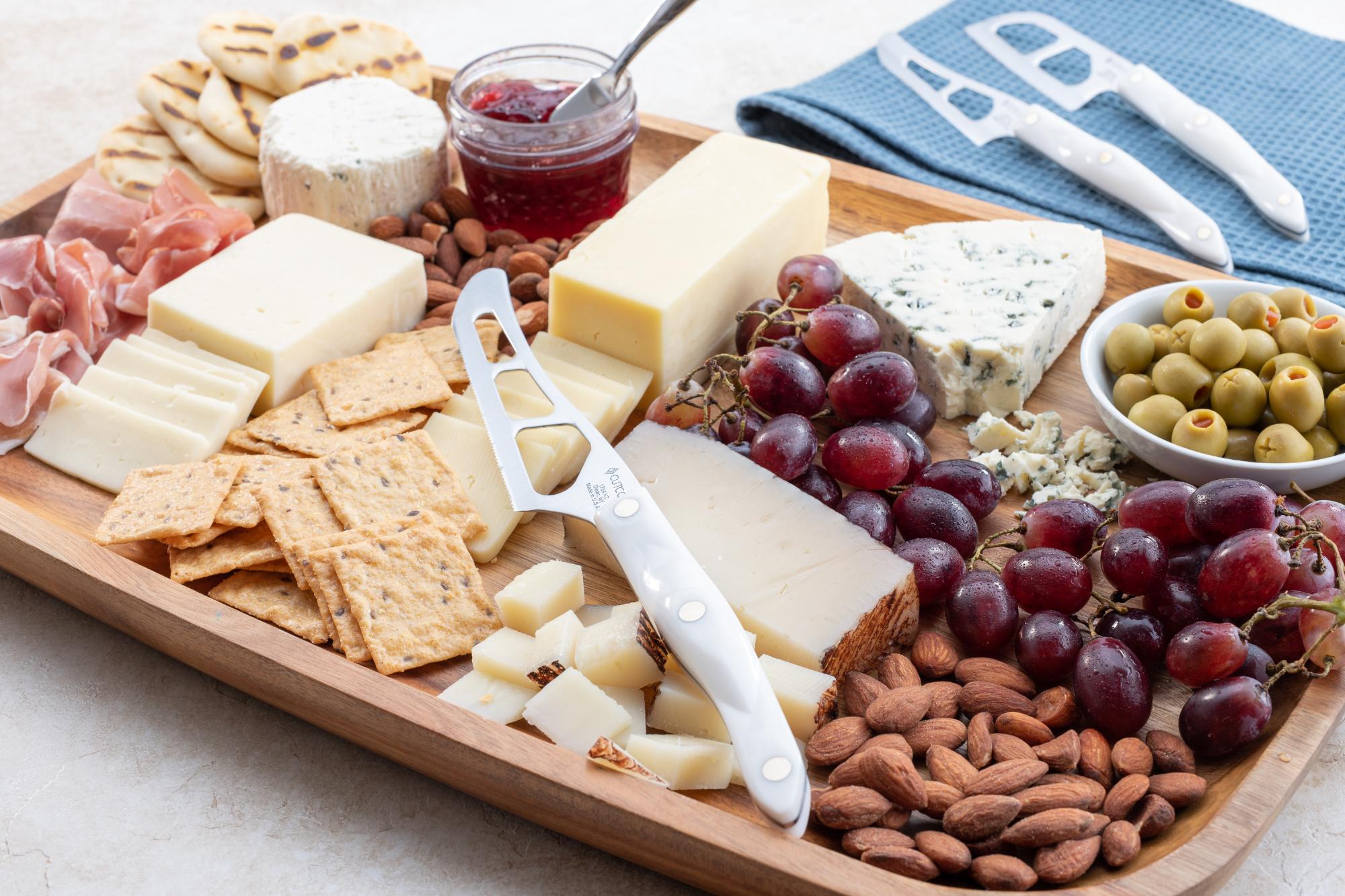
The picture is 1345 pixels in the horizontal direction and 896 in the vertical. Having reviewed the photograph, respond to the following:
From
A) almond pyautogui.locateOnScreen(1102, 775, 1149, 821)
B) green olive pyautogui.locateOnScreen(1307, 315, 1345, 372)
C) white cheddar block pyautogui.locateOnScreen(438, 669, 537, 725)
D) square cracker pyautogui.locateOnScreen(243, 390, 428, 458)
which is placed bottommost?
white cheddar block pyautogui.locateOnScreen(438, 669, 537, 725)

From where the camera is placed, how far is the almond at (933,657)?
160cm

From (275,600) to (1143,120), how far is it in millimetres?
2173

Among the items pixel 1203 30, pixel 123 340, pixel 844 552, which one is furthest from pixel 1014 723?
pixel 1203 30

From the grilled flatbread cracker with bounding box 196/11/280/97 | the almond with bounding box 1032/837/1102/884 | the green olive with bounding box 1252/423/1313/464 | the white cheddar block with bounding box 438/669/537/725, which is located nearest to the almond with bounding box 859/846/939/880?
the almond with bounding box 1032/837/1102/884

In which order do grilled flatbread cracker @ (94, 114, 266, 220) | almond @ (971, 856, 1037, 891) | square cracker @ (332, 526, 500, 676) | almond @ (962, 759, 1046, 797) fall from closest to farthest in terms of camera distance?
almond @ (971, 856, 1037, 891) → almond @ (962, 759, 1046, 797) → square cracker @ (332, 526, 500, 676) → grilled flatbread cracker @ (94, 114, 266, 220)

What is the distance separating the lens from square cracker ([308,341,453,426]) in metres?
1.96

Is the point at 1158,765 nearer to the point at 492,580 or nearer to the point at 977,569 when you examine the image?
the point at 977,569

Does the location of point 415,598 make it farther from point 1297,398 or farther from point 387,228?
point 1297,398

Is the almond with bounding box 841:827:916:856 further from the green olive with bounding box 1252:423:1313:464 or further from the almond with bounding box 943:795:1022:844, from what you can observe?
the green olive with bounding box 1252:423:1313:464

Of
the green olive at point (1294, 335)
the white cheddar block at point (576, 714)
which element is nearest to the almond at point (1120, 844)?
the white cheddar block at point (576, 714)

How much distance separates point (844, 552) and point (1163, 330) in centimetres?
71

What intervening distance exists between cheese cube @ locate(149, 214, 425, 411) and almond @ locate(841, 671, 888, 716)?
3.40 feet

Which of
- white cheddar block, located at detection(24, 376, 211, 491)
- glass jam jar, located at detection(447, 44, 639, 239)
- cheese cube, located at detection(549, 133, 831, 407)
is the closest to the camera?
white cheddar block, located at detection(24, 376, 211, 491)

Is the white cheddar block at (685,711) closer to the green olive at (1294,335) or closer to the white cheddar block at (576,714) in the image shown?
the white cheddar block at (576,714)
